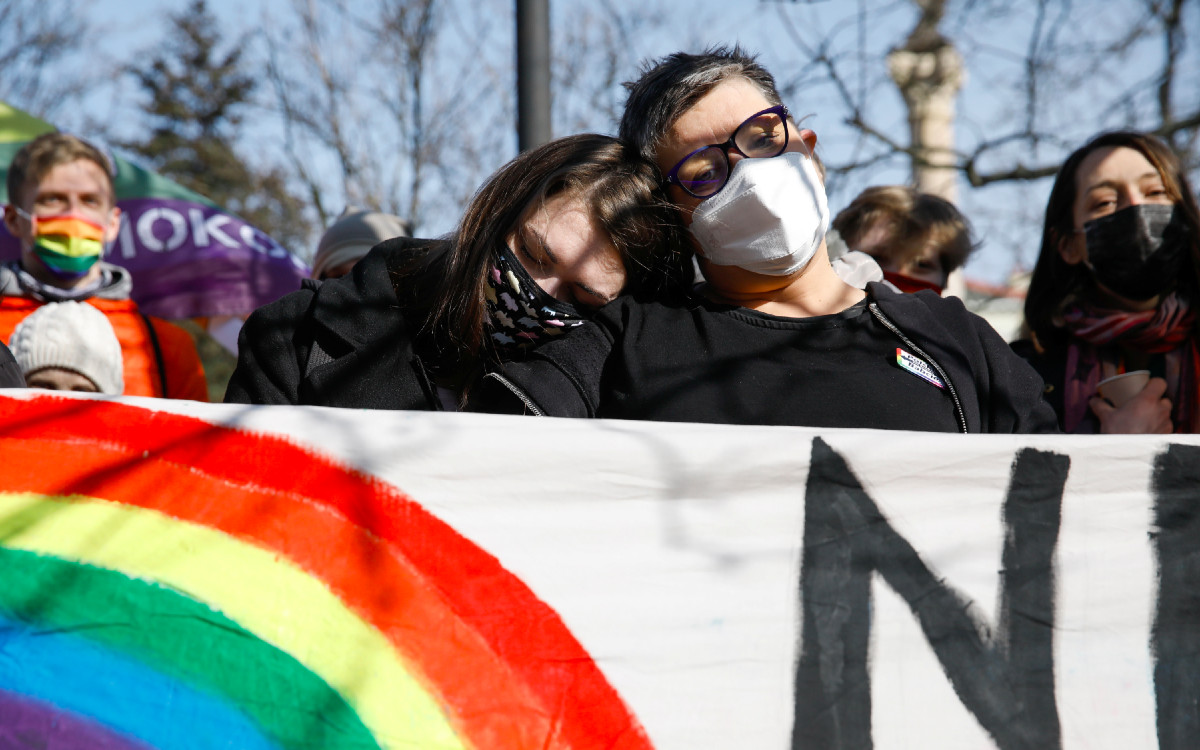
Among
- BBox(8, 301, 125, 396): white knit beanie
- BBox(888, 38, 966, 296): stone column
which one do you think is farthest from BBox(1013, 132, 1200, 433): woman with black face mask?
BBox(888, 38, 966, 296): stone column

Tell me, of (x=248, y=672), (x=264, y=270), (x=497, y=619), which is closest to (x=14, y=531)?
(x=248, y=672)

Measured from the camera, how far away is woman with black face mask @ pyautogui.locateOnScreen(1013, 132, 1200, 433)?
9.36ft

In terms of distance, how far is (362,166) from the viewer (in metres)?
13.5

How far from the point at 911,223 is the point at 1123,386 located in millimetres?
951

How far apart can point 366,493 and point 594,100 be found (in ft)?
39.2

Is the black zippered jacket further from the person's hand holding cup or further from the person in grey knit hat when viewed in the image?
the person in grey knit hat

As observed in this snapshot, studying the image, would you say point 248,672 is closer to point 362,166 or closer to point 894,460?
point 894,460

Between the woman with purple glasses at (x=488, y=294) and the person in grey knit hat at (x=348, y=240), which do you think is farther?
the person in grey knit hat at (x=348, y=240)

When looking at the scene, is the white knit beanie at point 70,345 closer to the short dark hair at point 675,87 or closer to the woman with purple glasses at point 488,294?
the woman with purple glasses at point 488,294

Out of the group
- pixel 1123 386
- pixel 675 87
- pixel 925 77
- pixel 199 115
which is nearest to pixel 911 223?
pixel 1123 386

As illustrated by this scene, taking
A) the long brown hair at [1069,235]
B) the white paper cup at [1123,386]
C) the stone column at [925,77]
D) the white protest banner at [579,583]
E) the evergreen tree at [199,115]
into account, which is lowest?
the white protest banner at [579,583]

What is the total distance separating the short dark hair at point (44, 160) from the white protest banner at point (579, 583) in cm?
211

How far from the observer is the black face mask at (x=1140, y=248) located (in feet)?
9.52

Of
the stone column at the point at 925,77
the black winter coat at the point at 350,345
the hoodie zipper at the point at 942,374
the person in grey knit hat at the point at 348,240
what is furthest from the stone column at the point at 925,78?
the black winter coat at the point at 350,345
